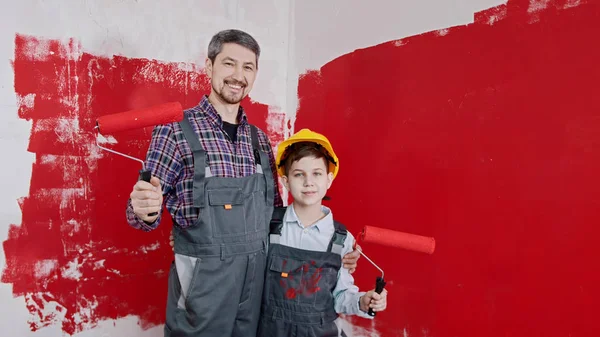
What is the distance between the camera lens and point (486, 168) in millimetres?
1599

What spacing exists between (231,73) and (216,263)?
2.33ft

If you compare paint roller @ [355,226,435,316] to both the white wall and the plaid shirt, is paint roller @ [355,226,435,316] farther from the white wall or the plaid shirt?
the white wall

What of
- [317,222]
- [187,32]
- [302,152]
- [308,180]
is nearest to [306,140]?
[302,152]

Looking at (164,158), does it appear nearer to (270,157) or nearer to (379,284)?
(270,157)

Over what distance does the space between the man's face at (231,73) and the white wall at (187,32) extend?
57 cm

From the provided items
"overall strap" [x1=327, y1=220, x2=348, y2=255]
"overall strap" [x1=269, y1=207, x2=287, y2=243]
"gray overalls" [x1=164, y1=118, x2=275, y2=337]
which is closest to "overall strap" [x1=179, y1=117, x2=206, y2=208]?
"gray overalls" [x1=164, y1=118, x2=275, y2=337]

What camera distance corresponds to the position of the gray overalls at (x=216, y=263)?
131 cm

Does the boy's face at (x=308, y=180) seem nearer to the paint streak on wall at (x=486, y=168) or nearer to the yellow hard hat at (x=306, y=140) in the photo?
the yellow hard hat at (x=306, y=140)

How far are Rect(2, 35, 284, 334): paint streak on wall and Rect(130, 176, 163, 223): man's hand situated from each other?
2.32 ft

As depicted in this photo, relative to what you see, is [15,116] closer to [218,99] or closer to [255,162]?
[218,99]

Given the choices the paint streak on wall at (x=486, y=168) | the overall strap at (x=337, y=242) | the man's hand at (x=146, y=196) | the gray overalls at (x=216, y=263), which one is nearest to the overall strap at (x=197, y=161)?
the gray overalls at (x=216, y=263)

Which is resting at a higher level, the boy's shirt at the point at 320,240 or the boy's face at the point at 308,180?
the boy's face at the point at 308,180

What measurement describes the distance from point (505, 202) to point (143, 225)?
52.4 inches

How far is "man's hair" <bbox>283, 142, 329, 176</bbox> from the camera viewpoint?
1502mm
